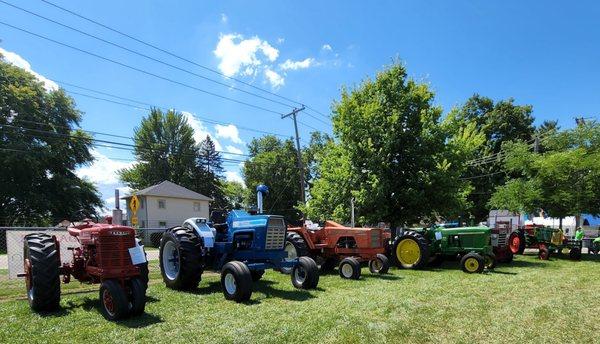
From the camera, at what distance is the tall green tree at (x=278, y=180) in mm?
53625

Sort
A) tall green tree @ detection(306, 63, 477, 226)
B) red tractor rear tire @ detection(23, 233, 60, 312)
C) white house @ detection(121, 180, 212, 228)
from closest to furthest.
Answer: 1. red tractor rear tire @ detection(23, 233, 60, 312)
2. tall green tree @ detection(306, 63, 477, 226)
3. white house @ detection(121, 180, 212, 228)

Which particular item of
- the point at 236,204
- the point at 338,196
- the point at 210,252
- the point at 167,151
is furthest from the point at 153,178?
the point at 210,252

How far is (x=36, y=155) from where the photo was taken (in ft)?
114

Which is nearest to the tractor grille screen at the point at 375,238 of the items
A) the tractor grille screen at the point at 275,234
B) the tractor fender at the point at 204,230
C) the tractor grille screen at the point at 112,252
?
the tractor grille screen at the point at 275,234

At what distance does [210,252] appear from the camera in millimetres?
9086

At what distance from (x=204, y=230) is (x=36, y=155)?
3144 centimetres

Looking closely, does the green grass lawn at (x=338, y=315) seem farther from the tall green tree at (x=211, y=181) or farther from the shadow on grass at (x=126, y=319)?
the tall green tree at (x=211, y=181)

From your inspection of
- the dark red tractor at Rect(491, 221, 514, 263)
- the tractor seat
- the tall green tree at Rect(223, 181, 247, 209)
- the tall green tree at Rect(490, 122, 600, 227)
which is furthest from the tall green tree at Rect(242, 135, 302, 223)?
the tractor seat

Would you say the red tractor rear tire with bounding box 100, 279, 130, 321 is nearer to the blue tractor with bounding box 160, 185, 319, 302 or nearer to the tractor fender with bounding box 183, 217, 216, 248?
the blue tractor with bounding box 160, 185, 319, 302

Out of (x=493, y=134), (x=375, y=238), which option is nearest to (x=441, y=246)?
(x=375, y=238)

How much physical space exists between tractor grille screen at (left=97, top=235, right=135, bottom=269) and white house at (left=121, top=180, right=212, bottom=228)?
32626 millimetres

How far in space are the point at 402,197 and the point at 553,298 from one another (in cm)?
853

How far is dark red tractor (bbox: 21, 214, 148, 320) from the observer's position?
6212 millimetres

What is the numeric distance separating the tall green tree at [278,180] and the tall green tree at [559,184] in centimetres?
3456
